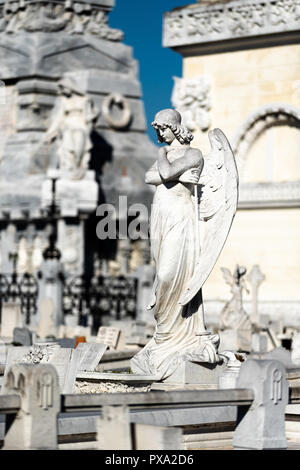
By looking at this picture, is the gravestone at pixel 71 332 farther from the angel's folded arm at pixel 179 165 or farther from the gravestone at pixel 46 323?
the angel's folded arm at pixel 179 165

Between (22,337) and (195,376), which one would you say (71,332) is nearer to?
(22,337)

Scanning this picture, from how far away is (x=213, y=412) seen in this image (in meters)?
13.8

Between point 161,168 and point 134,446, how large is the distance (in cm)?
501

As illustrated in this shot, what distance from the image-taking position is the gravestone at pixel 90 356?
17156 mm

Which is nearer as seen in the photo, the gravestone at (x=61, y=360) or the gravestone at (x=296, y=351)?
the gravestone at (x=61, y=360)

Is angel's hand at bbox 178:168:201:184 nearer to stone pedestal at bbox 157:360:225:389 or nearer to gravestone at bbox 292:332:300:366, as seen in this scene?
stone pedestal at bbox 157:360:225:389

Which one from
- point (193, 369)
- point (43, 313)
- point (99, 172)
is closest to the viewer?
point (193, 369)

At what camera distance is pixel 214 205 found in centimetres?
1588

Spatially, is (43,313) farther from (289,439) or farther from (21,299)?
(289,439)

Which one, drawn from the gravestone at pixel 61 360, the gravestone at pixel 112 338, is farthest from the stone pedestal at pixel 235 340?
the gravestone at pixel 61 360

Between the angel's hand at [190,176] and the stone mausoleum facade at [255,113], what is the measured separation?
1211cm

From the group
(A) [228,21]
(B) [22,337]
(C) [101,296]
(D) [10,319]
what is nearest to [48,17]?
(C) [101,296]

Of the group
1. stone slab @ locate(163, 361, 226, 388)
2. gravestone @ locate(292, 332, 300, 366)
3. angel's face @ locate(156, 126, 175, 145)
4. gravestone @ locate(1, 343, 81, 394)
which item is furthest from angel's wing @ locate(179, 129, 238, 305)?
gravestone @ locate(292, 332, 300, 366)
